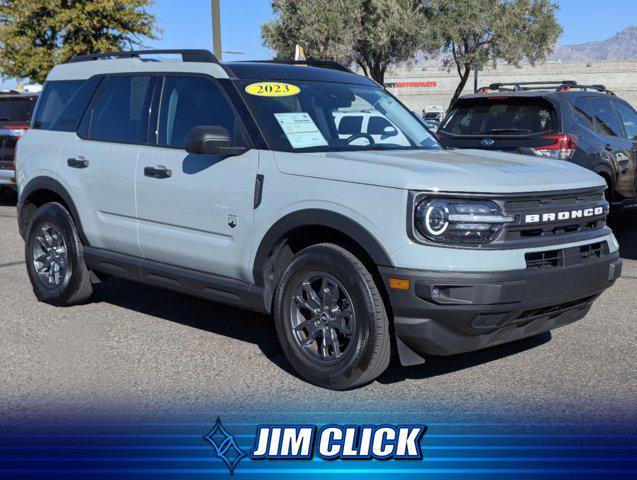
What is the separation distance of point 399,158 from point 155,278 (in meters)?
1.97

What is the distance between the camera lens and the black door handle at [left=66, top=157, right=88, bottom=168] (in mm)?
6065

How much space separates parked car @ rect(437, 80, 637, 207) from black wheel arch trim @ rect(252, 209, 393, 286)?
457 centimetres

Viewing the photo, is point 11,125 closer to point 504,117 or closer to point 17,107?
point 17,107

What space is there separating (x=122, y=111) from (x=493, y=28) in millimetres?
28055

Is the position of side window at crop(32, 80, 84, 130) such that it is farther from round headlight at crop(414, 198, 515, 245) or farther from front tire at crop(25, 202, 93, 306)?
round headlight at crop(414, 198, 515, 245)

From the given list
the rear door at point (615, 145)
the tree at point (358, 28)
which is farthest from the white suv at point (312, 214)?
the tree at point (358, 28)

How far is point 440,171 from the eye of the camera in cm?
428

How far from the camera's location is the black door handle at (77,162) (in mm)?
6065

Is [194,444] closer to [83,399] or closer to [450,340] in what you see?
[83,399]

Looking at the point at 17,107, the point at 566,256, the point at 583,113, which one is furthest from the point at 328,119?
the point at 17,107

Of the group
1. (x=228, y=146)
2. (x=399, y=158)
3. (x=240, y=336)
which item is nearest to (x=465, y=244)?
(x=399, y=158)

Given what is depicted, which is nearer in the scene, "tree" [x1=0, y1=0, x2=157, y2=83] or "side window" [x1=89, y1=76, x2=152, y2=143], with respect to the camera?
"side window" [x1=89, y1=76, x2=152, y2=143]

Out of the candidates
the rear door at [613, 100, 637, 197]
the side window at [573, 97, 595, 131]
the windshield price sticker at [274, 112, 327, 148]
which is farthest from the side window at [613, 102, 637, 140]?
the windshield price sticker at [274, 112, 327, 148]

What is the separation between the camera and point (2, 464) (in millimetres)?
3650
